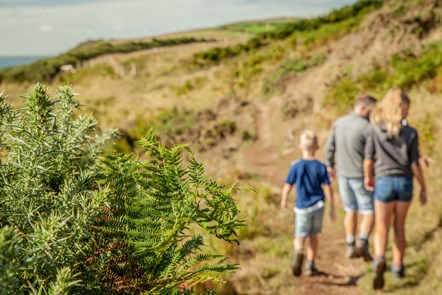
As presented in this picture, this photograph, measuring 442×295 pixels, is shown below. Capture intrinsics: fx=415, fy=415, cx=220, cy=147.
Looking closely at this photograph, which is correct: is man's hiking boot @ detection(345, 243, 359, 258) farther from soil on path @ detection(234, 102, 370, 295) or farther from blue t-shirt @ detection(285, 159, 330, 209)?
blue t-shirt @ detection(285, 159, 330, 209)

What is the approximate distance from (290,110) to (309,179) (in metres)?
10.3

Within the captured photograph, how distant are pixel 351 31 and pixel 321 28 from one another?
3336 mm

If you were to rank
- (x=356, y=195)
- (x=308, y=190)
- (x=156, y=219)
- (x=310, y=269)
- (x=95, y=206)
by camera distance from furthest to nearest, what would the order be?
(x=356, y=195) → (x=310, y=269) → (x=308, y=190) → (x=156, y=219) → (x=95, y=206)

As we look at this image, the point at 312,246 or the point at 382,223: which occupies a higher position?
the point at 382,223

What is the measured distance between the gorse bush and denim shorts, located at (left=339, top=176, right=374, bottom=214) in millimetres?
5098

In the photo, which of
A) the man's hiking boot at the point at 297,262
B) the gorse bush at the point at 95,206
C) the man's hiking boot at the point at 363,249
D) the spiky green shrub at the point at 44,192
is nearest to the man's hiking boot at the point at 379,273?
the man's hiking boot at the point at 363,249

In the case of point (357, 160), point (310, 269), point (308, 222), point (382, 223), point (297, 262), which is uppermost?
point (357, 160)

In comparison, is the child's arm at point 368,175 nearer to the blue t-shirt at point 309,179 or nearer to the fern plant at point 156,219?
the blue t-shirt at point 309,179

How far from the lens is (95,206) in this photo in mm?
868

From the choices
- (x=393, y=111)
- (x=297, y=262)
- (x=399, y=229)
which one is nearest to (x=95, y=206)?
(x=393, y=111)

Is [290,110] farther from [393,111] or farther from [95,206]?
[95,206]

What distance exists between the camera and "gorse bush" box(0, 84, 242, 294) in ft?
2.85

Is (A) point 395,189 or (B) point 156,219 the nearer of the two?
(B) point 156,219

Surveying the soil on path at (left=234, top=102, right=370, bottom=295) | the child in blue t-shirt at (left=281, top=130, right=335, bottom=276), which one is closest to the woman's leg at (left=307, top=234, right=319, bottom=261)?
the child in blue t-shirt at (left=281, top=130, right=335, bottom=276)
